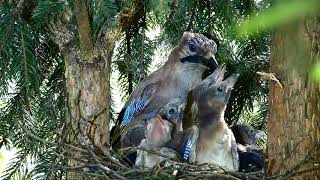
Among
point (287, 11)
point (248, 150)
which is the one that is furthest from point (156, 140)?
point (287, 11)

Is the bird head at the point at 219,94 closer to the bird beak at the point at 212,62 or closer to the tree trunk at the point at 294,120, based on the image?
the bird beak at the point at 212,62

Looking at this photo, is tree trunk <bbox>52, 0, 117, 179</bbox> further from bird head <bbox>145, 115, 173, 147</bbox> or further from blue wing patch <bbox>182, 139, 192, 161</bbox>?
blue wing patch <bbox>182, 139, 192, 161</bbox>

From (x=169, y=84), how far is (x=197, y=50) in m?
→ 0.20

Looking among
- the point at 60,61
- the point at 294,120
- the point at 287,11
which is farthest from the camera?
the point at 60,61

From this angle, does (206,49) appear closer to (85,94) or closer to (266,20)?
(85,94)

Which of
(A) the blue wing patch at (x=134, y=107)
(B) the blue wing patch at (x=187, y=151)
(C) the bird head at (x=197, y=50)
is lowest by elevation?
(B) the blue wing patch at (x=187, y=151)

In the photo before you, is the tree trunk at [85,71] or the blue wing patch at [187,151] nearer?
A: the blue wing patch at [187,151]

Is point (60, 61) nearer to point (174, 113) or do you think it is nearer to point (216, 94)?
point (174, 113)

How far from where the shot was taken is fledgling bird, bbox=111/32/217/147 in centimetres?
219

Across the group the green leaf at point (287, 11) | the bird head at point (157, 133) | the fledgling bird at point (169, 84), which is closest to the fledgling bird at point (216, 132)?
the bird head at point (157, 133)

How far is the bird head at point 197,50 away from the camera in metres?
2.09

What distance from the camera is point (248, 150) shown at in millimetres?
2006

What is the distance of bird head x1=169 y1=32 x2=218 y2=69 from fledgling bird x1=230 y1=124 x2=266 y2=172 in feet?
0.76

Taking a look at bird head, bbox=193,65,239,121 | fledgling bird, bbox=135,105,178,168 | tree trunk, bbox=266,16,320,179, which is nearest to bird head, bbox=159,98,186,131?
fledgling bird, bbox=135,105,178,168
